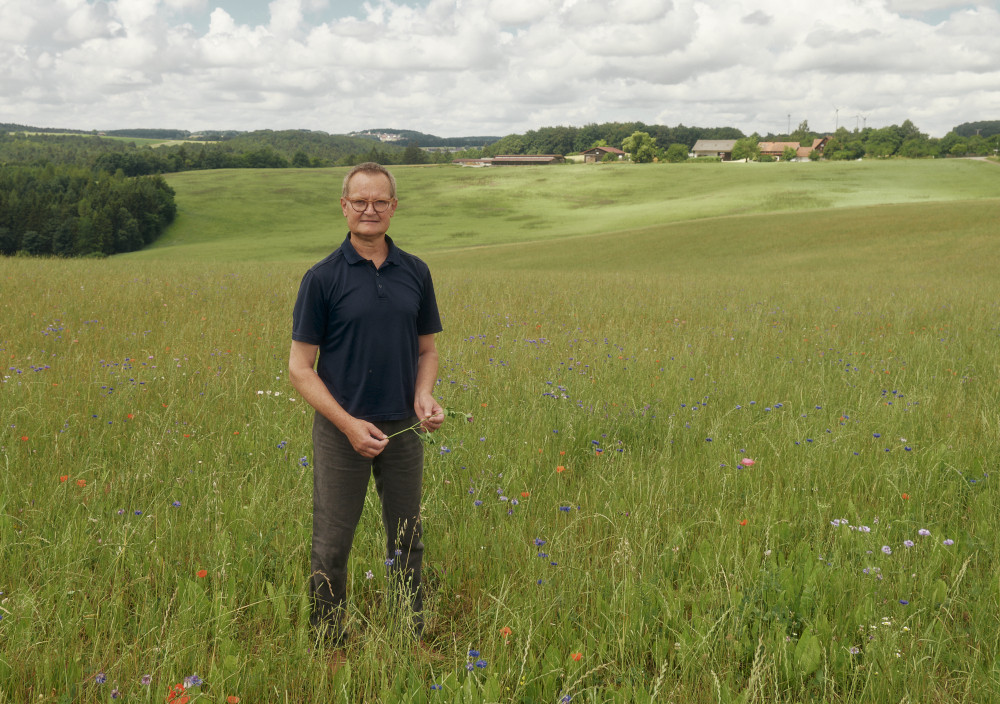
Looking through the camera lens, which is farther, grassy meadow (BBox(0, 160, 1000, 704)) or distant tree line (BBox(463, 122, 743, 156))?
distant tree line (BBox(463, 122, 743, 156))

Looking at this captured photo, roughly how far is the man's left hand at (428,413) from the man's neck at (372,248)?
61 cm

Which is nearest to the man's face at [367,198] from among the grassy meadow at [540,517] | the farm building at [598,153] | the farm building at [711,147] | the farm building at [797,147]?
the grassy meadow at [540,517]

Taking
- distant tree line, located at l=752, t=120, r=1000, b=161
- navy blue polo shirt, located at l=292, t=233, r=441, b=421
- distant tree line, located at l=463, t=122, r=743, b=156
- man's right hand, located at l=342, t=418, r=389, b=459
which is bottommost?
man's right hand, located at l=342, t=418, r=389, b=459

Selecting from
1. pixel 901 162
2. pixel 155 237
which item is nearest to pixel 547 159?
pixel 901 162

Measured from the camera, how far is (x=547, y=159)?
134 meters

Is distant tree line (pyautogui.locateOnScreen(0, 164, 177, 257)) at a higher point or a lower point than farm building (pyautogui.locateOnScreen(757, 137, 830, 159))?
lower

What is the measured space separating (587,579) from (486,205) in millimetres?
62609

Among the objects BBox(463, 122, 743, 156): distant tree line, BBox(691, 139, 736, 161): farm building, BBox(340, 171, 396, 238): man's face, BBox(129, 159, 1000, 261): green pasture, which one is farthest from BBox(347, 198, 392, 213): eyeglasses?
BBox(463, 122, 743, 156): distant tree line

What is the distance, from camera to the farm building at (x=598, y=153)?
133500mm

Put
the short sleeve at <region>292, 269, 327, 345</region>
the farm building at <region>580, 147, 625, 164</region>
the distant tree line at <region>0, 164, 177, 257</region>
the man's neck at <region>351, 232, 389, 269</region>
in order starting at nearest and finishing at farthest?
the short sleeve at <region>292, 269, 327, 345</region>
the man's neck at <region>351, 232, 389, 269</region>
the distant tree line at <region>0, 164, 177, 257</region>
the farm building at <region>580, 147, 625, 164</region>

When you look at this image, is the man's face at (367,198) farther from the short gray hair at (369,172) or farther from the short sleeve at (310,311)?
the short sleeve at (310,311)

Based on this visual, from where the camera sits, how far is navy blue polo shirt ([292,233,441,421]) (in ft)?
8.43

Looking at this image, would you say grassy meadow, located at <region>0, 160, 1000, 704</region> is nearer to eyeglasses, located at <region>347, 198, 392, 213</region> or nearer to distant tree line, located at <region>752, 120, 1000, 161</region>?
eyeglasses, located at <region>347, 198, 392, 213</region>

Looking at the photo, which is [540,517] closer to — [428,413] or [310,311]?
[428,413]
